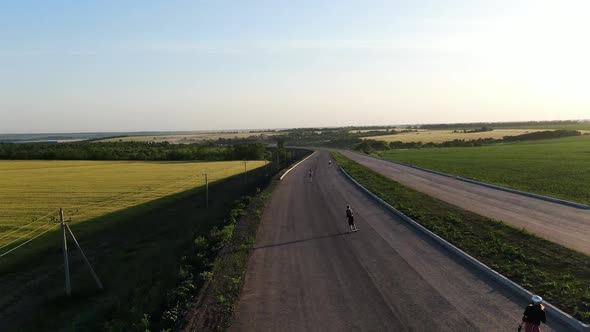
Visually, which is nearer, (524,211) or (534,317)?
(534,317)

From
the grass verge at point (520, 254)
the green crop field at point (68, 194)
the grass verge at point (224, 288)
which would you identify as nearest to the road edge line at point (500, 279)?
the grass verge at point (520, 254)

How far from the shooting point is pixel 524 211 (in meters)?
27.9

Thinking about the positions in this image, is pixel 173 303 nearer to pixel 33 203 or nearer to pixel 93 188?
pixel 33 203

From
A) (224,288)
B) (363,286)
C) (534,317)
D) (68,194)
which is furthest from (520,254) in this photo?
(68,194)

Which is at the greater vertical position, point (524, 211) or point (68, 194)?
point (524, 211)

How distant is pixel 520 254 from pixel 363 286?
7802 mm

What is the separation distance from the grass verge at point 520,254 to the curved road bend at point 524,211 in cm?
136

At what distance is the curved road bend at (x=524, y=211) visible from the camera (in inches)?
830

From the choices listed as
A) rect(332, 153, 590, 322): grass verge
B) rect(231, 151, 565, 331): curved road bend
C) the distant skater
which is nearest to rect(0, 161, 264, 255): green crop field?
rect(231, 151, 565, 331): curved road bend

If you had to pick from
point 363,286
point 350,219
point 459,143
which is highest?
point 459,143

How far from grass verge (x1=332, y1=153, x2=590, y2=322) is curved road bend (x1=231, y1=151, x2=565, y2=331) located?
1197 mm

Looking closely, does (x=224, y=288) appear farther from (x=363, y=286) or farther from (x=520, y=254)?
(x=520, y=254)

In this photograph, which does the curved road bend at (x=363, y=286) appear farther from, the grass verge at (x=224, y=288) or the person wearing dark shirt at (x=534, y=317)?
the person wearing dark shirt at (x=534, y=317)

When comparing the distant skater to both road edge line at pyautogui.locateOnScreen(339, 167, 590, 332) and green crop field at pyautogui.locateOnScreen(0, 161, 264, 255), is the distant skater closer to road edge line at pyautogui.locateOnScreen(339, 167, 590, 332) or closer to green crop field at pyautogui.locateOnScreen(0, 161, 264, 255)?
road edge line at pyautogui.locateOnScreen(339, 167, 590, 332)
